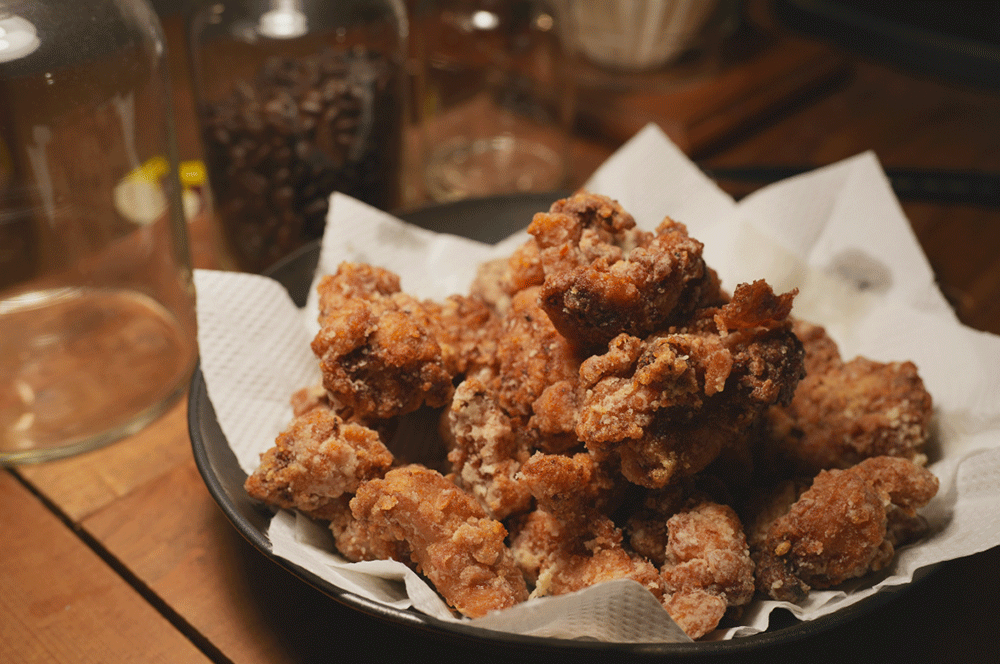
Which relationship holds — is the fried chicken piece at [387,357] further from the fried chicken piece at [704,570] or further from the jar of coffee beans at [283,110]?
the jar of coffee beans at [283,110]

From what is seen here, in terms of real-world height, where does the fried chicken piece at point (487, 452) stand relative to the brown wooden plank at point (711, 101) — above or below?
above

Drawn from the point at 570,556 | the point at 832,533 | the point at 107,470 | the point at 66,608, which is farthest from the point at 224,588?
the point at 832,533

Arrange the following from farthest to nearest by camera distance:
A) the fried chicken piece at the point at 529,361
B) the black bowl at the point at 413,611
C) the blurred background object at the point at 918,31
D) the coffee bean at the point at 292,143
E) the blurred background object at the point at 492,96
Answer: the blurred background object at the point at 918,31
the blurred background object at the point at 492,96
the coffee bean at the point at 292,143
the fried chicken piece at the point at 529,361
the black bowl at the point at 413,611

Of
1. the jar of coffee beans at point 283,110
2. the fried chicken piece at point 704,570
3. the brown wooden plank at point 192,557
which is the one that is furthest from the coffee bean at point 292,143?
the fried chicken piece at point 704,570

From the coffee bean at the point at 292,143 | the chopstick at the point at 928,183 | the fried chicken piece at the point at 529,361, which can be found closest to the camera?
the fried chicken piece at the point at 529,361

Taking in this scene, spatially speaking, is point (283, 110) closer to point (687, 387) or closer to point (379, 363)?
point (379, 363)

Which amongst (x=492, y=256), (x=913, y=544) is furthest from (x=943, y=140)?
(x=913, y=544)

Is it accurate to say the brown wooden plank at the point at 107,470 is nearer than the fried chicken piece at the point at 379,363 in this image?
No
